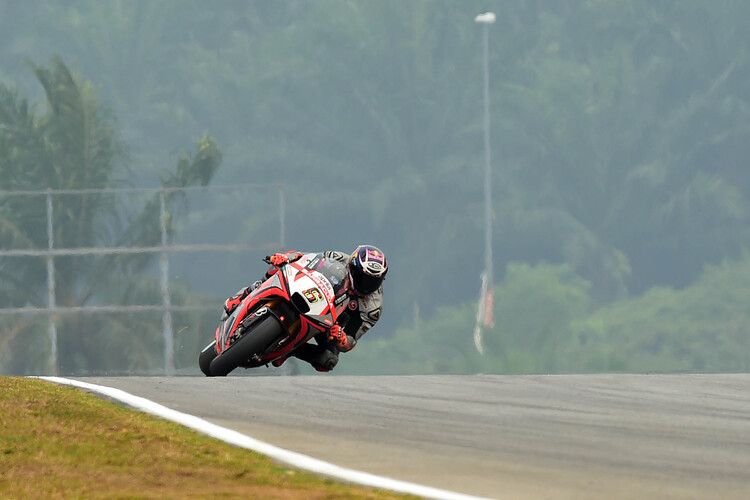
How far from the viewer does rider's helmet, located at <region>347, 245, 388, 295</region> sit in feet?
45.3

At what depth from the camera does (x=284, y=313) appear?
13.6 m

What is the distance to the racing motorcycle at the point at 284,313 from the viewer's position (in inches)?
530

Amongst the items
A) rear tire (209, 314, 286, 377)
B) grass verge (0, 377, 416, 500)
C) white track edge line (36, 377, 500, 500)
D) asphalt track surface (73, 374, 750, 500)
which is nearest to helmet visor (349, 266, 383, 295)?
rear tire (209, 314, 286, 377)

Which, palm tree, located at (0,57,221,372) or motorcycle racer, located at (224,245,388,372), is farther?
palm tree, located at (0,57,221,372)

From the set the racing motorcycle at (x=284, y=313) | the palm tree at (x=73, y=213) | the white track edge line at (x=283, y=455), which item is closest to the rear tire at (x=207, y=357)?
the racing motorcycle at (x=284, y=313)

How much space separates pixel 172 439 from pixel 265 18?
234 feet

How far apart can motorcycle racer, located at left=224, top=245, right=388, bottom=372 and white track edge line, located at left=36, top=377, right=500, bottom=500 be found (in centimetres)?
159

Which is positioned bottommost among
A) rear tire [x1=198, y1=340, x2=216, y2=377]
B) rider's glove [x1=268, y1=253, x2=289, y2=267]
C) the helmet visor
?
rear tire [x1=198, y1=340, x2=216, y2=377]

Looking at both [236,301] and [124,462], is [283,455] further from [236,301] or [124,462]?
[236,301]

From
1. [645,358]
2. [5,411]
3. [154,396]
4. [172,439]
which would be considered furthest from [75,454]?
[645,358]

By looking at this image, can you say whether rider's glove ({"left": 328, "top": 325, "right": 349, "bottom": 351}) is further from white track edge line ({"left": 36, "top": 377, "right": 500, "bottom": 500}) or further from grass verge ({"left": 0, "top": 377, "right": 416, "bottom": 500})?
grass verge ({"left": 0, "top": 377, "right": 416, "bottom": 500})

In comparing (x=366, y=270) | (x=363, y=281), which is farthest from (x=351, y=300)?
(x=366, y=270)

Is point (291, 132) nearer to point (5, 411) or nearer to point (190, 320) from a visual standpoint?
point (190, 320)

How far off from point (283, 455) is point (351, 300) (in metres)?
3.98
